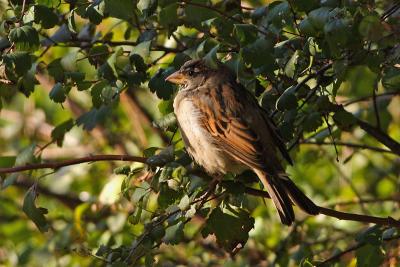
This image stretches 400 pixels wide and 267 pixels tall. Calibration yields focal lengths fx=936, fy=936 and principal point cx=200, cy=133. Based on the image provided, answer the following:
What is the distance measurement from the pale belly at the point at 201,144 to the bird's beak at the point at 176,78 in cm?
8

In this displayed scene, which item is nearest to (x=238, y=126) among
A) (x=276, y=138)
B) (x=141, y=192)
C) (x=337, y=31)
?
(x=276, y=138)

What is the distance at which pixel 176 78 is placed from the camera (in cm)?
349

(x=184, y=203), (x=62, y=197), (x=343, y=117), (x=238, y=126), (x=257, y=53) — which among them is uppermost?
(x=257, y=53)

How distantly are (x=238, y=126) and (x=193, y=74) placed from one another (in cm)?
37

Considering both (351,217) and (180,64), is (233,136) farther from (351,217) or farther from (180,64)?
(351,217)

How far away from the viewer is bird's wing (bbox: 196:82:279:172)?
11.0 ft

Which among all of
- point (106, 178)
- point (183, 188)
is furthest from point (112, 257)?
point (106, 178)

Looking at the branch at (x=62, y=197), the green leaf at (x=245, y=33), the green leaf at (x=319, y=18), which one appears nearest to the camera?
the green leaf at (x=319, y=18)

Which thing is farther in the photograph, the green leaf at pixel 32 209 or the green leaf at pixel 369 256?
the green leaf at pixel 369 256

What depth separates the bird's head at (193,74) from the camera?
3615 mm

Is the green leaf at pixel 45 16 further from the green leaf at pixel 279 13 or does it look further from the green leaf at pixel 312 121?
the green leaf at pixel 312 121

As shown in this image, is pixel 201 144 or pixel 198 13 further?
pixel 201 144

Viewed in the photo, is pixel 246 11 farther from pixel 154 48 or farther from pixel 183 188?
pixel 183 188

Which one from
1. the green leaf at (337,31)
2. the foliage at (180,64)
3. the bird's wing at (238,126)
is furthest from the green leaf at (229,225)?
the green leaf at (337,31)
